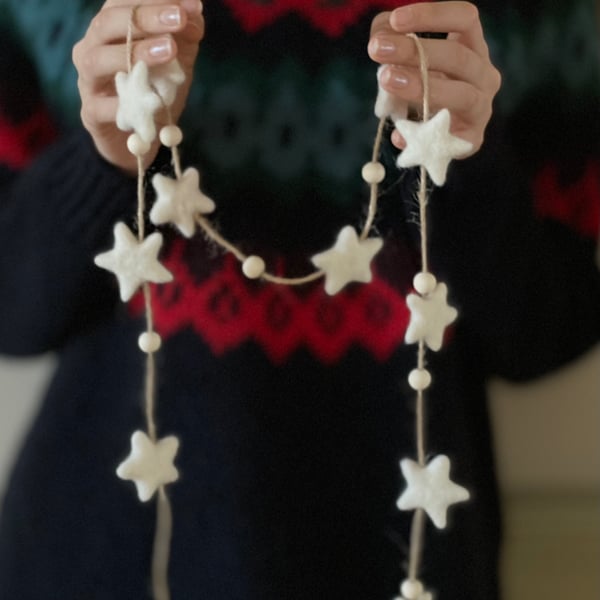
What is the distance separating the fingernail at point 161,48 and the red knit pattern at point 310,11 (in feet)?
0.43

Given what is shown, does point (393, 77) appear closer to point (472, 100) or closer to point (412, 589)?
point (472, 100)

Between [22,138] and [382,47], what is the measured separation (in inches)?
12.3

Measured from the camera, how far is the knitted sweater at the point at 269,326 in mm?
469

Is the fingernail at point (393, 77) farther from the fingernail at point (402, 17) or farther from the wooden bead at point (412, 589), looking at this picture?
the wooden bead at point (412, 589)

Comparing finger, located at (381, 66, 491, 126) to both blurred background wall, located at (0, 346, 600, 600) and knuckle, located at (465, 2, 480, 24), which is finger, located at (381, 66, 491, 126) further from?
blurred background wall, located at (0, 346, 600, 600)

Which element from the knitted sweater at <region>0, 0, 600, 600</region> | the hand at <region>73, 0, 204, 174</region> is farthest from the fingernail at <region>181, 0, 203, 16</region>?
the knitted sweater at <region>0, 0, 600, 600</region>

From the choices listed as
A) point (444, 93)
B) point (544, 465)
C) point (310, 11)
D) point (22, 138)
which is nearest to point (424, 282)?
point (444, 93)

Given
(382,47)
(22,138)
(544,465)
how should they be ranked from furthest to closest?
A: (544,465) → (22,138) → (382,47)

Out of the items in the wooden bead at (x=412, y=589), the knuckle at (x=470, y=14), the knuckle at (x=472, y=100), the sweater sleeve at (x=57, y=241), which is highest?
the knuckle at (x=470, y=14)

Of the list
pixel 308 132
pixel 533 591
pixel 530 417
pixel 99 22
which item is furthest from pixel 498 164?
pixel 533 591

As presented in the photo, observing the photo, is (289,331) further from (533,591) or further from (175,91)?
(533,591)

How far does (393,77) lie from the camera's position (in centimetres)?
35

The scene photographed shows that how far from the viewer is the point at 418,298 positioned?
1.23 ft

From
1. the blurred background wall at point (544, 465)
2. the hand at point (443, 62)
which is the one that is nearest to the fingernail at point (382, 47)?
the hand at point (443, 62)
